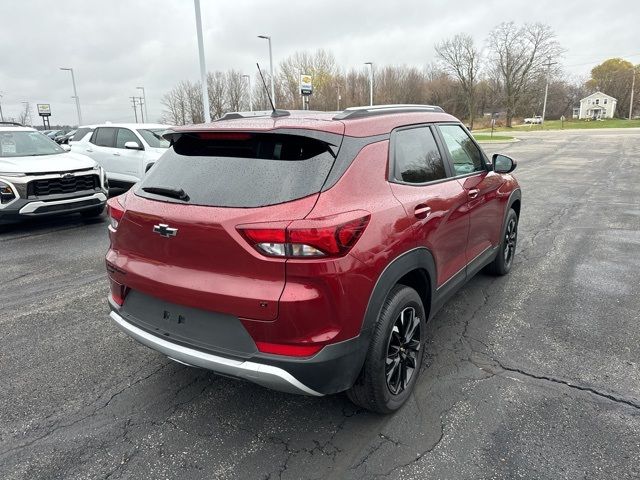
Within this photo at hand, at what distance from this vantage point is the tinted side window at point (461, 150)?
3654 mm

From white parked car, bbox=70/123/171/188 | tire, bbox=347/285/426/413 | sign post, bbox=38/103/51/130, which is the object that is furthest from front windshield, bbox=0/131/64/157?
sign post, bbox=38/103/51/130

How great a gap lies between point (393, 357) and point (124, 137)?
9.86 m

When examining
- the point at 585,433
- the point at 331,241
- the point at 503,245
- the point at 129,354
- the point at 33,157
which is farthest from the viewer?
the point at 33,157

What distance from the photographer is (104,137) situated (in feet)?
36.6

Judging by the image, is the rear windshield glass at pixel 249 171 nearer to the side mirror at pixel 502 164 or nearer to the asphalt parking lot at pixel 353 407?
the asphalt parking lot at pixel 353 407

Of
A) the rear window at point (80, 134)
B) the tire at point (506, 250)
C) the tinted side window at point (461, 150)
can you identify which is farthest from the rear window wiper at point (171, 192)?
the rear window at point (80, 134)

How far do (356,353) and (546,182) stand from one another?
1259 centimetres

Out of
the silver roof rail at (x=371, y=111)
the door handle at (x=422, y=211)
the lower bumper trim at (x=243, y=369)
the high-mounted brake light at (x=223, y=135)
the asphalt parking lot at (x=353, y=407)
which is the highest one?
the silver roof rail at (x=371, y=111)

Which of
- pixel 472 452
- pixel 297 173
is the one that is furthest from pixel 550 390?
pixel 297 173

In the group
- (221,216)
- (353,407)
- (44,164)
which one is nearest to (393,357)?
(353,407)

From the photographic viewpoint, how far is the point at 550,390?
3.01 m

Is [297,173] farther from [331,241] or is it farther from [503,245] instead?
[503,245]

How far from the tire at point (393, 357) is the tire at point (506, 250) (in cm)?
231

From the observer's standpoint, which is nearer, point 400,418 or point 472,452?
point 472,452
